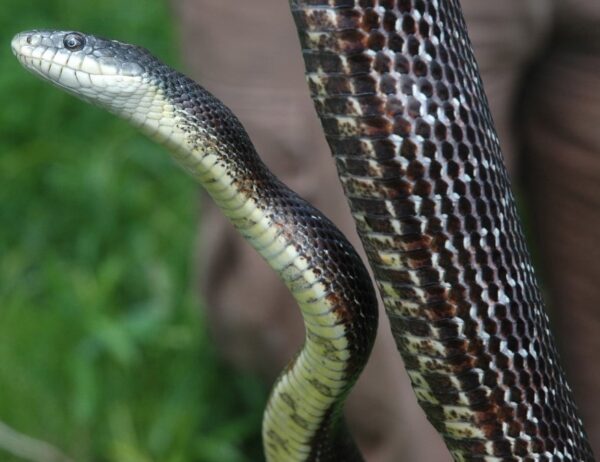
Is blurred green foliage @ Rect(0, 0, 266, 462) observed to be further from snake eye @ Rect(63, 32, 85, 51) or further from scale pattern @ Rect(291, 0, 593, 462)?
scale pattern @ Rect(291, 0, 593, 462)

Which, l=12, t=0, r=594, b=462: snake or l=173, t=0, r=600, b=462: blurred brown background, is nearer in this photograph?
l=12, t=0, r=594, b=462: snake

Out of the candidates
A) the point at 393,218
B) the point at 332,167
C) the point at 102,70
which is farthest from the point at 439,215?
the point at 332,167

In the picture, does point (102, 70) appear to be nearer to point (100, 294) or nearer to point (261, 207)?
point (261, 207)

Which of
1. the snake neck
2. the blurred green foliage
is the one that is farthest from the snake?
the blurred green foliage

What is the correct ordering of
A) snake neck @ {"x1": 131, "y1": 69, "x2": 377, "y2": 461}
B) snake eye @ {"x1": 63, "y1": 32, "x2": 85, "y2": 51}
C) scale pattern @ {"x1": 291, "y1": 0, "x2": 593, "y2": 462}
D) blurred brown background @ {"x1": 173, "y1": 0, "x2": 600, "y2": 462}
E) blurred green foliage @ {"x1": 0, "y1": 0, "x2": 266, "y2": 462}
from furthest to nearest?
blurred green foliage @ {"x1": 0, "y1": 0, "x2": 266, "y2": 462}, blurred brown background @ {"x1": 173, "y1": 0, "x2": 600, "y2": 462}, snake eye @ {"x1": 63, "y1": 32, "x2": 85, "y2": 51}, snake neck @ {"x1": 131, "y1": 69, "x2": 377, "y2": 461}, scale pattern @ {"x1": 291, "y1": 0, "x2": 593, "y2": 462}

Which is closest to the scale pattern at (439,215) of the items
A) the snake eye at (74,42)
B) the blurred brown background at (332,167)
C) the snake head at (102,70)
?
the snake head at (102,70)

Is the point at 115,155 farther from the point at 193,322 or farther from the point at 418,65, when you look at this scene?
the point at 418,65
